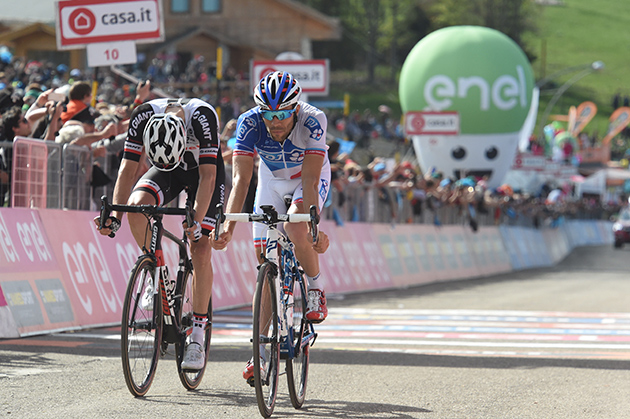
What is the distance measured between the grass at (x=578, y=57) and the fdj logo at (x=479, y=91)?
63733mm

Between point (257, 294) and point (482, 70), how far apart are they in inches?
1308

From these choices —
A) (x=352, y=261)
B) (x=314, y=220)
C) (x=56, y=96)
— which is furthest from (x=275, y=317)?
(x=352, y=261)

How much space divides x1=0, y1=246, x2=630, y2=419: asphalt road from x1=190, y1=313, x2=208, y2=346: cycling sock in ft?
1.20

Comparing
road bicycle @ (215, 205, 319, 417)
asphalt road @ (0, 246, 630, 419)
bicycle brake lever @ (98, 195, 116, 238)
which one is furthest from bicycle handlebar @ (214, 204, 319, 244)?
asphalt road @ (0, 246, 630, 419)

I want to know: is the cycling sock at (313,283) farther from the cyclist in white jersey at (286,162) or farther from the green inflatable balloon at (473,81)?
the green inflatable balloon at (473,81)

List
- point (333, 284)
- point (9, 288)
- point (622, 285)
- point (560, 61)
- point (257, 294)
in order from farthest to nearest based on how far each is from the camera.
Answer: point (560, 61) < point (622, 285) < point (333, 284) < point (9, 288) < point (257, 294)

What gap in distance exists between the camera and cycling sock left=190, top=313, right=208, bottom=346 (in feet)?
22.1

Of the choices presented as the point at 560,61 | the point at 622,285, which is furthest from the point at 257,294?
the point at 560,61

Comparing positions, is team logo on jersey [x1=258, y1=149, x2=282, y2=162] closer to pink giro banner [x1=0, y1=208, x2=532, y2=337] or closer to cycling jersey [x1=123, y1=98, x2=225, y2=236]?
cycling jersey [x1=123, y1=98, x2=225, y2=236]

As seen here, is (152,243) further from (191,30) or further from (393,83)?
(393,83)

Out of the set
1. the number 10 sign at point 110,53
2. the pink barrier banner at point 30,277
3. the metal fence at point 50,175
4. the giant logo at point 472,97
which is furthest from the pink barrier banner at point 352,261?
the giant logo at point 472,97

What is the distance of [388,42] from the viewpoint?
12044 centimetres

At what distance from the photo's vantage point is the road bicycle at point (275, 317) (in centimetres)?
588

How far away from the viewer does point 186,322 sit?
6844 mm
